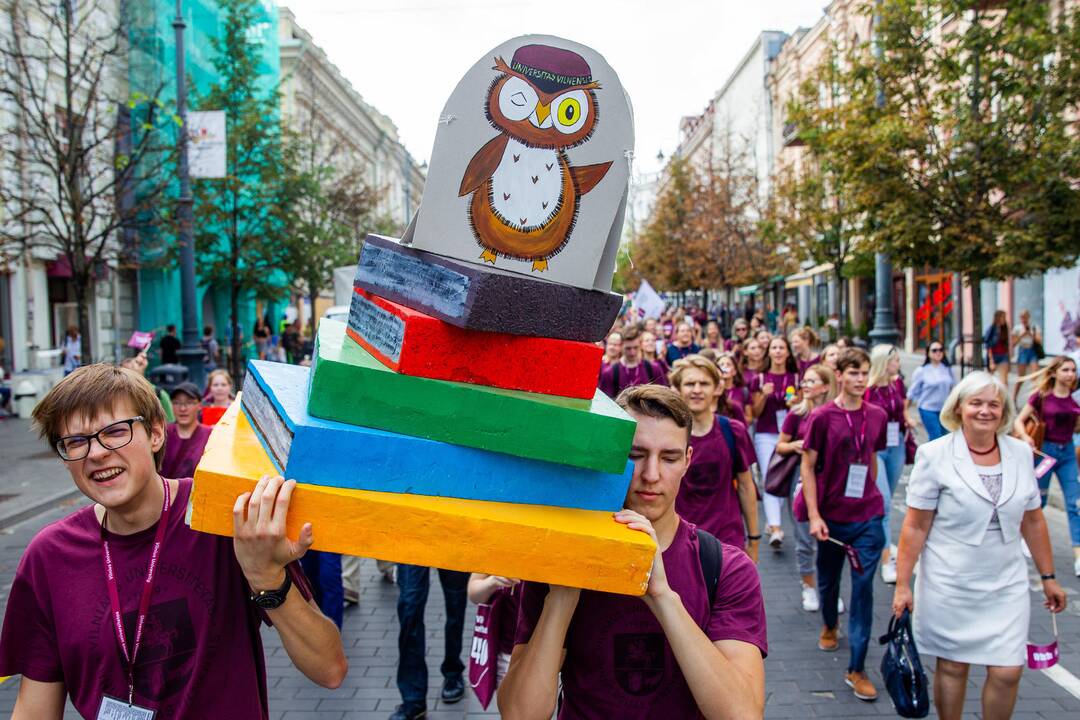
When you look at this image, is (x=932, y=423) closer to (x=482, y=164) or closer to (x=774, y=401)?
(x=774, y=401)

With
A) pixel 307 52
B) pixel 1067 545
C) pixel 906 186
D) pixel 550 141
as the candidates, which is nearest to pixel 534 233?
pixel 550 141

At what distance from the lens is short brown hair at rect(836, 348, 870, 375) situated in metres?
5.97

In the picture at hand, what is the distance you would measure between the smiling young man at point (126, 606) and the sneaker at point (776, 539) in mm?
6669

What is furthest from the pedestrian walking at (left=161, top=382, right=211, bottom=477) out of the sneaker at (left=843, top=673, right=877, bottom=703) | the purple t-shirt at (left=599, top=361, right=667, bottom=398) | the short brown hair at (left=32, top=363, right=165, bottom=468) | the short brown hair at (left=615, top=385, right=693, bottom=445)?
the purple t-shirt at (left=599, top=361, right=667, bottom=398)

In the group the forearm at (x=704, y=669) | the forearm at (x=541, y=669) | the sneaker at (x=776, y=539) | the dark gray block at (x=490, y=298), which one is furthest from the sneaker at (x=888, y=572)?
the dark gray block at (x=490, y=298)

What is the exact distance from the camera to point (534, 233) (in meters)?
2.09

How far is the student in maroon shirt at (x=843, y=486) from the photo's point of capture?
5738 millimetres

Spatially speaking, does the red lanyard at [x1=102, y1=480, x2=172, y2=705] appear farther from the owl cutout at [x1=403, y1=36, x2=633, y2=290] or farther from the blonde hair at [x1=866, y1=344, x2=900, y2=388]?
the blonde hair at [x1=866, y1=344, x2=900, y2=388]

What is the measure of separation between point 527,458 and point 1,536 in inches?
370

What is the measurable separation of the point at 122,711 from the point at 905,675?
3405mm

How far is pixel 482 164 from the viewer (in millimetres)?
2051

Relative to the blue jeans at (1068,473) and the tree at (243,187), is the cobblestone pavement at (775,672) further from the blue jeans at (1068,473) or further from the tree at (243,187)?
the tree at (243,187)

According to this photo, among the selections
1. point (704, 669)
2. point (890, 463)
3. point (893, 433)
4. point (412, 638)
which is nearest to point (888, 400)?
point (893, 433)

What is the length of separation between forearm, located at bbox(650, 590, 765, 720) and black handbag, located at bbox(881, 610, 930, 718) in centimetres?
247
